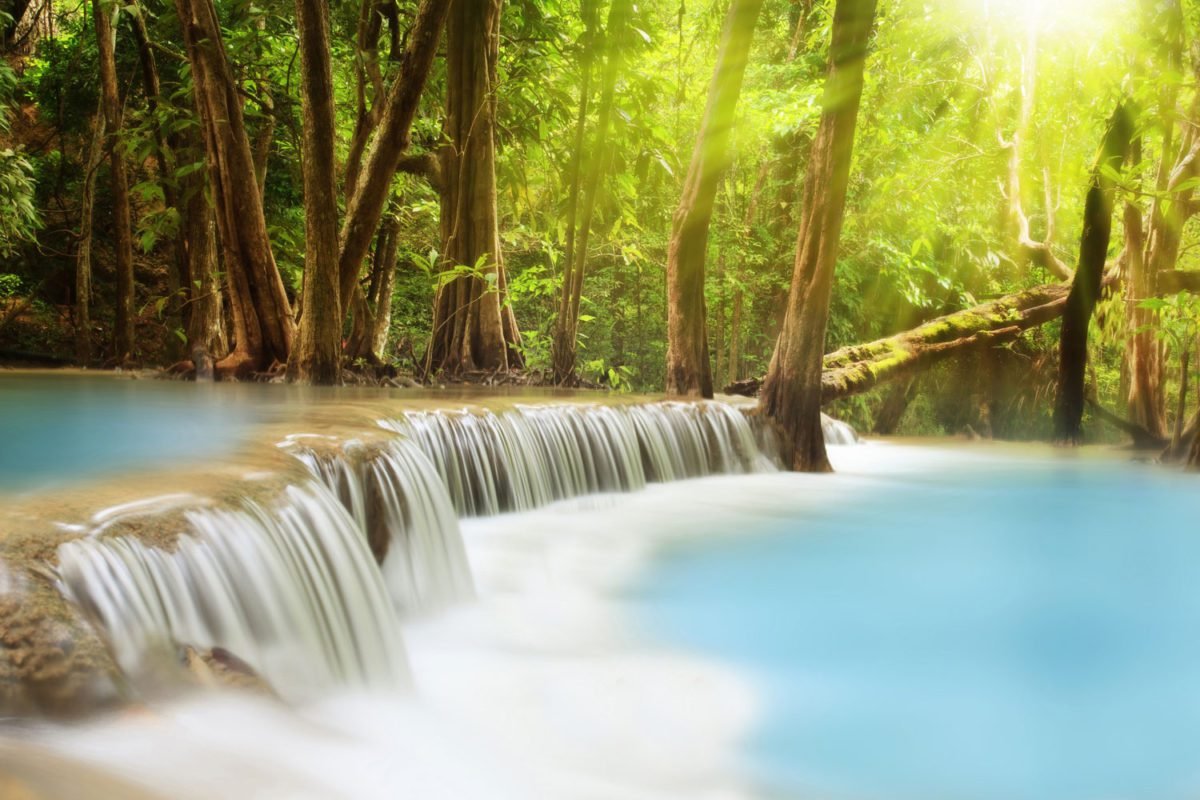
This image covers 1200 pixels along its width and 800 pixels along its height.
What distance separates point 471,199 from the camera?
1060 centimetres

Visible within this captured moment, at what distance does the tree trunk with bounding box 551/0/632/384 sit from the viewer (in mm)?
9141

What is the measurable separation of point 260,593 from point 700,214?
24.9 ft

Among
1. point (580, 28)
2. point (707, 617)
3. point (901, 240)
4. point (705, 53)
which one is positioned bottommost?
point (707, 617)

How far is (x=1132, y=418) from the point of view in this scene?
12680 millimetres

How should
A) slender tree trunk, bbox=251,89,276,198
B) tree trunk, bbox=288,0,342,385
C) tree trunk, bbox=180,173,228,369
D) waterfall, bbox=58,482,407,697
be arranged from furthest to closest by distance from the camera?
slender tree trunk, bbox=251,89,276,198 < tree trunk, bbox=180,173,228,369 < tree trunk, bbox=288,0,342,385 < waterfall, bbox=58,482,407,697

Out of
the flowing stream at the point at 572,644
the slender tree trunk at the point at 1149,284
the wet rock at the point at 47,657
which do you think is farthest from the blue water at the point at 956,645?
the slender tree trunk at the point at 1149,284

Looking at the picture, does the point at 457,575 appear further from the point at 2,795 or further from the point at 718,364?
the point at 718,364

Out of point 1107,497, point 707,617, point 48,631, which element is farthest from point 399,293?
point 48,631

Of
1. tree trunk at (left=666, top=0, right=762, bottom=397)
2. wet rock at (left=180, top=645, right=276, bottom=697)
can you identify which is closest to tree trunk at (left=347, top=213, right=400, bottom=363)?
tree trunk at (left=666, top=0, right=762, bottom=397)

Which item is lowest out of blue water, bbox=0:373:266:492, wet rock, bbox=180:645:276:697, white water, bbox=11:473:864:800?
white water, bbox=11:473:864:800

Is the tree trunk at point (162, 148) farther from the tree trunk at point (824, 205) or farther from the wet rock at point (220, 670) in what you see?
the wet rock at point (220, 670)

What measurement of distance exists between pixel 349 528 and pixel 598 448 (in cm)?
428

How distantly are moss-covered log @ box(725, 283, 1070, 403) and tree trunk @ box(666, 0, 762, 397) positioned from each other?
2.45 m

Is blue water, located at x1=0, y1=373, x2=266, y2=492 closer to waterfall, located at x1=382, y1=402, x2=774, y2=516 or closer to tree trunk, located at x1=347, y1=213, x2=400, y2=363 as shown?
waterfall, located at x1=382, y1=402, x2=774, y2=516
